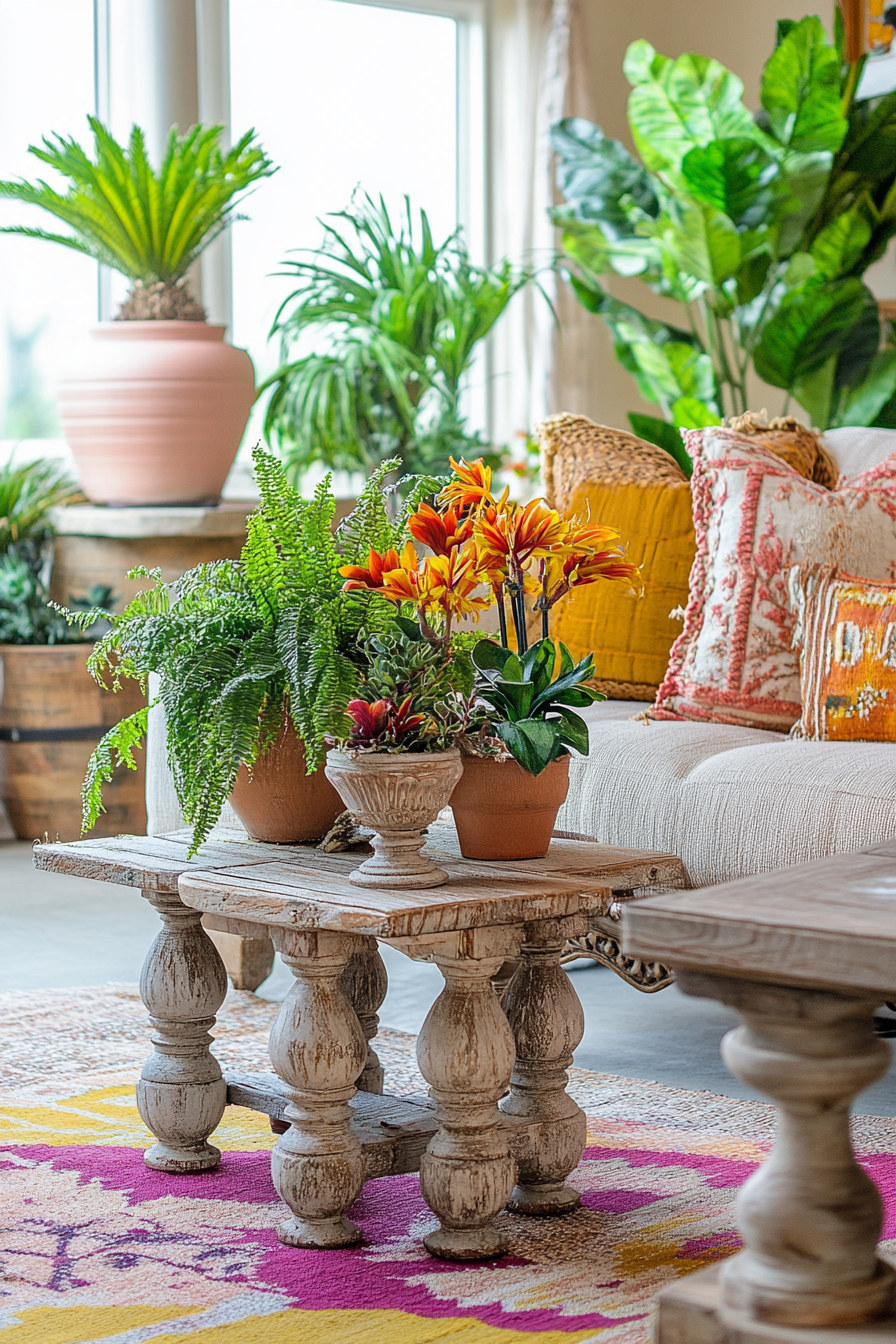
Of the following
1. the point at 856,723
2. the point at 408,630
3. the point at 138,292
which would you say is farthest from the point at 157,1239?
the point at 138,292

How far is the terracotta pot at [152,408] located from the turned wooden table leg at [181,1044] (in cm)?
233

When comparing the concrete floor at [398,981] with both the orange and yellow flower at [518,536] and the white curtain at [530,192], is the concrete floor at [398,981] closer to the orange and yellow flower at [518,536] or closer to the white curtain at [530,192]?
the orange and yellow flower at [518,536]

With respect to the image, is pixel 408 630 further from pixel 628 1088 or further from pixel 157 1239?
pixel 628 1088

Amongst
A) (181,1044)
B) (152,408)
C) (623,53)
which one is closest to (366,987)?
(181,1044)

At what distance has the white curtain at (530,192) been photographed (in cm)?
559

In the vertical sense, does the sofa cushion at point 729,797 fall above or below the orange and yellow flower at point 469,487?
below

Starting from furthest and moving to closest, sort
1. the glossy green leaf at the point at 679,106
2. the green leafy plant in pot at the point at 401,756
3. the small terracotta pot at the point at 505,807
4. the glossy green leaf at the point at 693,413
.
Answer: the glossy green leaf at the point at 693,413, the glossy green leaf at the point at 679,106, the small terracotta pot at the point at 505,807, the green leafy plant in pot at the point at 401,756

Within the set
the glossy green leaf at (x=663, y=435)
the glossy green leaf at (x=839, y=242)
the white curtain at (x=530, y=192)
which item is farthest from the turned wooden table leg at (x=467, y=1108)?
the white curtain at (x=530, y=192)

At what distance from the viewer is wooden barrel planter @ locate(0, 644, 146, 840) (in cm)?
396

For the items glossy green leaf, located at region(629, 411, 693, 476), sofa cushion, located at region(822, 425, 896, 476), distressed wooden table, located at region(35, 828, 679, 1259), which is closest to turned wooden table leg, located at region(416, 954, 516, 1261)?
distressed wooden table, located at region(35, 828, 679, 1259)

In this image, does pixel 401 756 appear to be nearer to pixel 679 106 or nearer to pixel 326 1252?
pixel 326 1252

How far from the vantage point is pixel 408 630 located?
5.53 ft

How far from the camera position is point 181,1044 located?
1854 mm

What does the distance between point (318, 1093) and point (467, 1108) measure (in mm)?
148
